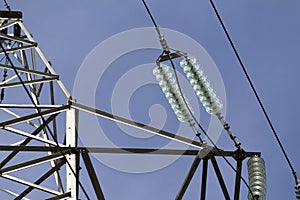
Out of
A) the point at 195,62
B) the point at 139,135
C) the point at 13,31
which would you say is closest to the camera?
the point at 195,62

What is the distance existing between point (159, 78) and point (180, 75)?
715 millimetres

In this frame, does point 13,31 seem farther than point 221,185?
Yes

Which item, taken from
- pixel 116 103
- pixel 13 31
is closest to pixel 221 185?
pixel 116 103

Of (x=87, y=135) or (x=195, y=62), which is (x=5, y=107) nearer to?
(x=87, y=135)

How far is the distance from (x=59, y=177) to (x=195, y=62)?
11.6 ft

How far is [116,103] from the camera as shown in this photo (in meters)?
14.0

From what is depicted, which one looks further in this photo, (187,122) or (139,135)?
(139,135)

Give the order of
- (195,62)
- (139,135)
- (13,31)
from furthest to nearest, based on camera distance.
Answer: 1. (13,31)
2. (139,135)
3. (195,62)

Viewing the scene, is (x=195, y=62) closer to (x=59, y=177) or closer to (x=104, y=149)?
(x=104, y=149)

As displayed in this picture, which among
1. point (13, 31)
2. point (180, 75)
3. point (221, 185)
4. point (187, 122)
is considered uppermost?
point (13, 31)

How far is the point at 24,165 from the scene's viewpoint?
12.3 metres

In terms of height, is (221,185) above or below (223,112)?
below

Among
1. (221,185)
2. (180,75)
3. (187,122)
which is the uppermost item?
(180,75)

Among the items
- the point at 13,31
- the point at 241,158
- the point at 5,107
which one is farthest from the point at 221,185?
the point at 13,31
